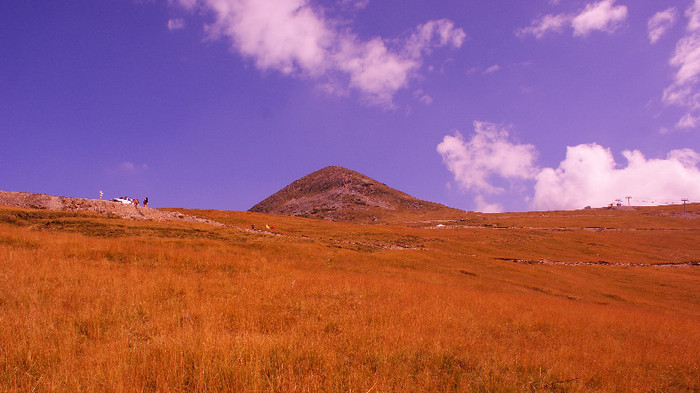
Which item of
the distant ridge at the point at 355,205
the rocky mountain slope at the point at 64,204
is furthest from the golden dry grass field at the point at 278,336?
the distant ridge at the point at 355,205

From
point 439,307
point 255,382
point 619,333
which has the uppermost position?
point 255,382

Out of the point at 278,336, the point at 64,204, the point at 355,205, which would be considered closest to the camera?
the point at 278,336

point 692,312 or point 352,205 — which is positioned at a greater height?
point 352,205

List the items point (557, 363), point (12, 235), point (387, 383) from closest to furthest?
point (387, 383) → point (557, 363) → point (12, 235)

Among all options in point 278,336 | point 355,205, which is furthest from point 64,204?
point 355,205

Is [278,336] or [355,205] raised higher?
[355,205]

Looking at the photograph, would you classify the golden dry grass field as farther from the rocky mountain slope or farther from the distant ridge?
the distant ridge

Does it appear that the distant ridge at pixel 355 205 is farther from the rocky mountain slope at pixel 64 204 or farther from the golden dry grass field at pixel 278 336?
the golden dry grass field at pixel 278 336

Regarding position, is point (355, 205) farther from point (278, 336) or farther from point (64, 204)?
point (278, 336)

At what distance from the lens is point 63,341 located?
5.08 metres

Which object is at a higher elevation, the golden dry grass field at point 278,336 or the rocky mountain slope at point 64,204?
the rocky mountain slope at point 64,204

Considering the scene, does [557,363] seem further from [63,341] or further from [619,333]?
[63,341]

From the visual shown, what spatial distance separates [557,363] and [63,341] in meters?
8.47

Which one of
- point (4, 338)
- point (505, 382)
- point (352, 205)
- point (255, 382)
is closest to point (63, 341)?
point (4, 338)
